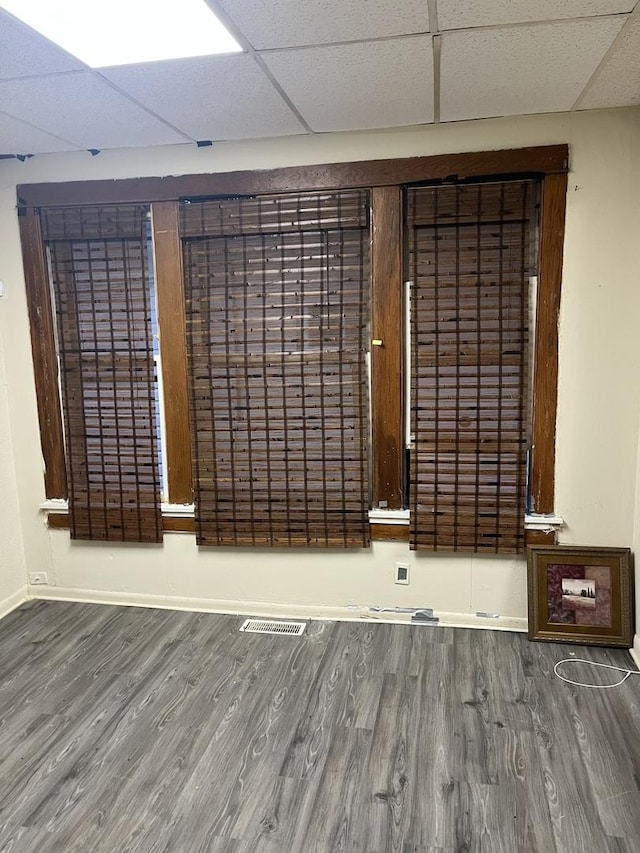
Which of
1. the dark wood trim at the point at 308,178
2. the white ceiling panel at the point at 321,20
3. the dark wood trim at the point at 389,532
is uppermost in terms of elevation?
the white ceiling panel at the point at 321,20

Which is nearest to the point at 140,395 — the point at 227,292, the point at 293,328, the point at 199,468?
the point at 199,468

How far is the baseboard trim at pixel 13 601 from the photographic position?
10.1ft

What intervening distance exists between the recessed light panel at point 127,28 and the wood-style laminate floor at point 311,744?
242 centimetres

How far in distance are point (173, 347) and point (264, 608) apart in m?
1.50

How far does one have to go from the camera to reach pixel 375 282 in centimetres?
269

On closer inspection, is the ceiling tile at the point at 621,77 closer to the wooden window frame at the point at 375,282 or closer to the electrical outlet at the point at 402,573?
the wooden window frame at the point at 375,282

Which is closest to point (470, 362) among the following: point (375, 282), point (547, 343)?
point (547, 343)

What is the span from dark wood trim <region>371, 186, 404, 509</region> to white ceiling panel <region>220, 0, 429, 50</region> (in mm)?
951

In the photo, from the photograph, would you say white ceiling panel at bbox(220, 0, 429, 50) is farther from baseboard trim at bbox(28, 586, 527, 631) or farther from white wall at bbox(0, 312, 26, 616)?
baseboard trim at bbox(28, 586, 527, 631)

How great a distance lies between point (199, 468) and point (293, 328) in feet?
2.97

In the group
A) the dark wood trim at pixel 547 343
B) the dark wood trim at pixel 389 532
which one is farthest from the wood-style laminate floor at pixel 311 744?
the dark wood trim at pixel 547 343

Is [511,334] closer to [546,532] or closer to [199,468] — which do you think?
[546,532]

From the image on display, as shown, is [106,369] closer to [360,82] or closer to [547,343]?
[360,82]

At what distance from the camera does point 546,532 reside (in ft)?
8.89
